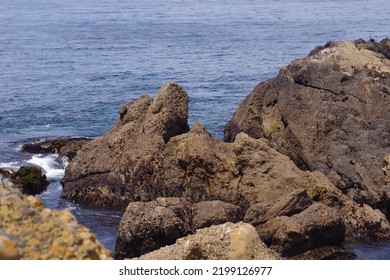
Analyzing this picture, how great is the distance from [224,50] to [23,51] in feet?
87.7

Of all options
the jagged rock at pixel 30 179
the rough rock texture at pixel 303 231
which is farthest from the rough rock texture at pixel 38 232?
the jagged rock at pixel 30 179

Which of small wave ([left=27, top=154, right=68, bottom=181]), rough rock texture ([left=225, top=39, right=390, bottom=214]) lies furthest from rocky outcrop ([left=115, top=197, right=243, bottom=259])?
small wave ([left=27, top=154, right=68, bottom=181])

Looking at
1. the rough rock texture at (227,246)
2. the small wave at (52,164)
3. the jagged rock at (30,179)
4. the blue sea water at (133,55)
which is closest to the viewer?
the rough rock texture at (227,246)

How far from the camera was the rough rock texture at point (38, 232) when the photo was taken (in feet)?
27.4

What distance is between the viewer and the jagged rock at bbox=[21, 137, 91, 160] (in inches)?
1919

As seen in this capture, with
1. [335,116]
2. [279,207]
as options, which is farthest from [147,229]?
[335,116]

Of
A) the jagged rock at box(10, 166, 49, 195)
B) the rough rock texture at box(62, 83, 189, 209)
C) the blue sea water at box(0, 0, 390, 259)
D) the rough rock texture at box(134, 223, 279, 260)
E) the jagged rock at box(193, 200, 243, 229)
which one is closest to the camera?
the rough rock texture at box(134, 223, 279, 260)

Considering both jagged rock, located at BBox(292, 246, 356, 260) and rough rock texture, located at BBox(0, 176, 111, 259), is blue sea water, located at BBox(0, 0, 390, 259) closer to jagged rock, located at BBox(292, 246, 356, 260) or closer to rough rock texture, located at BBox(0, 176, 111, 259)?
jagged rock, located at BBox(292, 246, 356, 260)

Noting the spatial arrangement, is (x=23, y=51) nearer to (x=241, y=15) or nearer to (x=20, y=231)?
(x=241, y=15)

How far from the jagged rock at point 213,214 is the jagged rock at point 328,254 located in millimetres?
3428

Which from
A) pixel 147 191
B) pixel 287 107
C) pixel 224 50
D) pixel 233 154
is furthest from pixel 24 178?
pixel 224 50

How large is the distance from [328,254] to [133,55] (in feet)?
231

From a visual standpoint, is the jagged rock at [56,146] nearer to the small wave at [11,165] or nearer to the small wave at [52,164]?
the small wave at [52,164]

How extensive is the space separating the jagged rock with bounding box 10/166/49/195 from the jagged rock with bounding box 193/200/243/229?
1315cm
